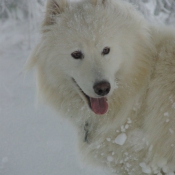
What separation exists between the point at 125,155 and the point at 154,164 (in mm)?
290

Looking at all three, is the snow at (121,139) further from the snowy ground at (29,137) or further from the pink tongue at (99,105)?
the snowy ground at (29,137)

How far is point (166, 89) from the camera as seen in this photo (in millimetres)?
2486

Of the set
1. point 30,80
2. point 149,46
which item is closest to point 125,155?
point 149,46

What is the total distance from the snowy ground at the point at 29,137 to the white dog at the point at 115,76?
546 millimetres

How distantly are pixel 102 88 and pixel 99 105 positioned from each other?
31 cm

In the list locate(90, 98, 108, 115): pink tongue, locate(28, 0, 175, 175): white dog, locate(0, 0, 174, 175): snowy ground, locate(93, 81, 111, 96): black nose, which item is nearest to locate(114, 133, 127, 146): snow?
locate(28, 0, 175, 175): white dog

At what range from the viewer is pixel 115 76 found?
2756 mm

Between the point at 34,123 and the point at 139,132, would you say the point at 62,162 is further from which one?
the point at 139,132

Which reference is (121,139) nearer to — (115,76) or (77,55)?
(115,76)

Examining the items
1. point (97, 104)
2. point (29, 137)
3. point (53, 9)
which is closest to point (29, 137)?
point (29, 137)

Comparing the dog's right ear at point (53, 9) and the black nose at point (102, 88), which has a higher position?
the dog's right ear at point (53, 9)

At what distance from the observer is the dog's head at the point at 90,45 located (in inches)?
102

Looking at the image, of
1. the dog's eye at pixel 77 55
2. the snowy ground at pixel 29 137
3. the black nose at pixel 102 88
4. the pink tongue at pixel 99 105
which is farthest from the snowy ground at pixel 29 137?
the black nose at pixel 102 88

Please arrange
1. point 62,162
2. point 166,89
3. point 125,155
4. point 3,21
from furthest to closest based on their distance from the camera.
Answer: point 3,21
point 62,162
point 125,155
point 166,89
